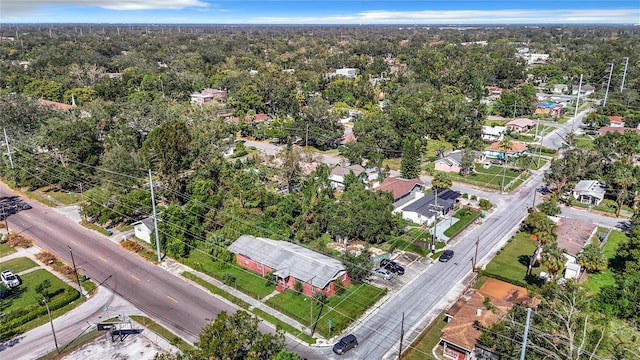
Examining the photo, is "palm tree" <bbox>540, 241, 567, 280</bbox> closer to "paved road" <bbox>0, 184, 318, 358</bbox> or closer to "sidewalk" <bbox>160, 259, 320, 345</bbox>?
"sidewalk" <bbox>160, 259, 320, 345</bbox>

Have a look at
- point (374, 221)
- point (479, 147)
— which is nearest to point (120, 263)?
point (374, 221)

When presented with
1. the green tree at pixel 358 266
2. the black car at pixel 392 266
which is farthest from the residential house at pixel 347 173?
the green tree at pixel 358 266

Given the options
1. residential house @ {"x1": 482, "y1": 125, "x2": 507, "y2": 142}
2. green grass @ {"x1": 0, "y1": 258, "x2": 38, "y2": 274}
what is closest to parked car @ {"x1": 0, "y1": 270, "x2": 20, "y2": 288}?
green grass @ {"x1": 0, "y1": 258, "x2": 38, "y2": 274}

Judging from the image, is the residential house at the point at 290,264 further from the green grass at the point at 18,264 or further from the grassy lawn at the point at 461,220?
the green grass at the point at 18,264

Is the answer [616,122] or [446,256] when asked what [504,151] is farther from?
[446,256]

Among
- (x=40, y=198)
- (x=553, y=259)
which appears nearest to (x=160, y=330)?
(x=553, y=259)

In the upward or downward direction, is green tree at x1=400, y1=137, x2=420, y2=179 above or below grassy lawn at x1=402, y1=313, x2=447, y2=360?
above
